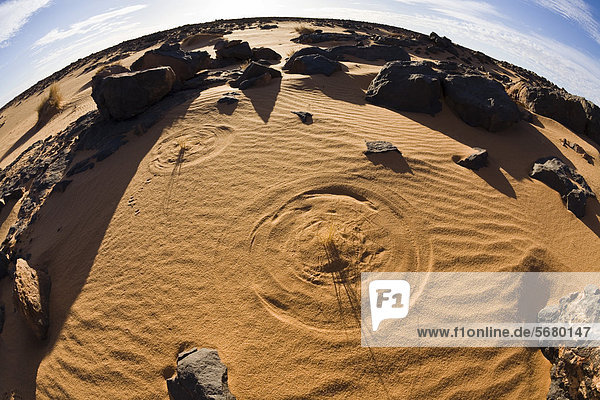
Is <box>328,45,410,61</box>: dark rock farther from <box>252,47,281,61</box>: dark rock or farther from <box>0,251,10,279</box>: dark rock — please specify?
<box>0,251,10,279</box>: dark rock

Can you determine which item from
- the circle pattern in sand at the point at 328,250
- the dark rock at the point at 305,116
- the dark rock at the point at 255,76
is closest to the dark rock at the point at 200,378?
the circle pattern in sand at the point at 328,250

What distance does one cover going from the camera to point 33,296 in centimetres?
366

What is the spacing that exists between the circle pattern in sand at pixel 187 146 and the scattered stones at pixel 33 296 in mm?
2236

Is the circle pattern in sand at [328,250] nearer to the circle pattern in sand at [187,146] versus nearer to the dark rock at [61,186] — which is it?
the circle pattern in sand at [187,146]

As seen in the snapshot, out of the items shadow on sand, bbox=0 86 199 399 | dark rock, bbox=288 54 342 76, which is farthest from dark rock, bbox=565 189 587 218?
shadow on sand, bbox=0 86 199 399

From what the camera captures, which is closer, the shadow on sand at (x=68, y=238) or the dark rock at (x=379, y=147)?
the shadow on sand at (x=68, y=238)

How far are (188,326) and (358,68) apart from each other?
8.32 metres

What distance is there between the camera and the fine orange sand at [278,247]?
107 inches

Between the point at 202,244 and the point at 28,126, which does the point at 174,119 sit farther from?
the point at 28,126

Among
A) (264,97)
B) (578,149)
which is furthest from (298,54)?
(578,149)

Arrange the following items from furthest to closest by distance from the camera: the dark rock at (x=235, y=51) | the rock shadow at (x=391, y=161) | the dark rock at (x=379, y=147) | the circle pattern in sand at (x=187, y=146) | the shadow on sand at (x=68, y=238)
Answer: the dark rock at (x=235, y=51), the circle pattern in sand at (x=187, y=146), the dark rock at (x=379, y=147), the rock shadow at (x=391, y=161), the shadow on sand at (x=68, y=238)

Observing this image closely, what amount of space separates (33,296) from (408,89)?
7388 mm

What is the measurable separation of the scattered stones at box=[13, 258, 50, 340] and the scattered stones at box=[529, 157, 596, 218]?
7.22 m

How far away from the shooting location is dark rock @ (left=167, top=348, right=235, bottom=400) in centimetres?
248
